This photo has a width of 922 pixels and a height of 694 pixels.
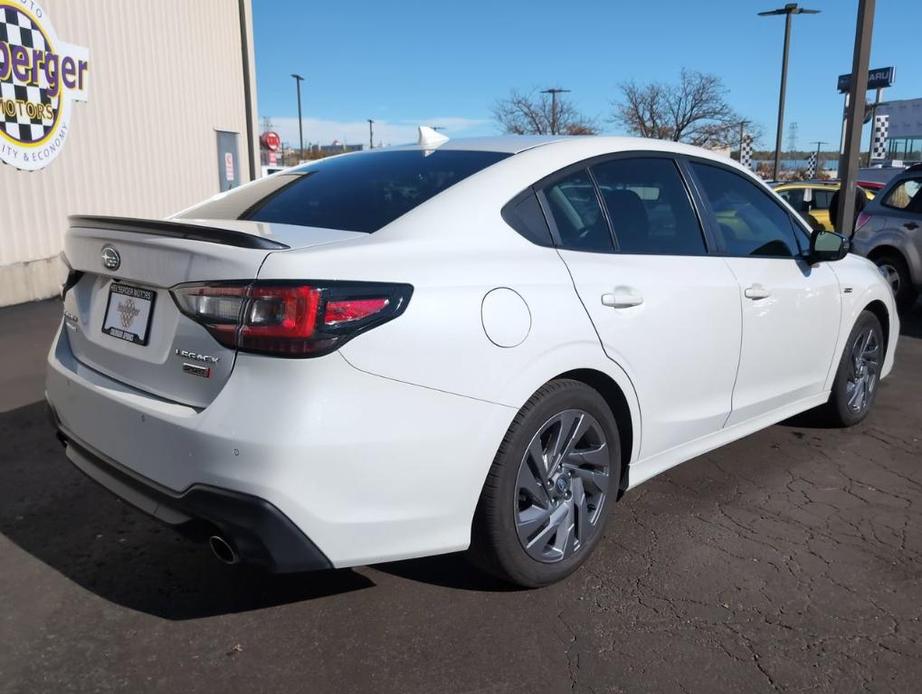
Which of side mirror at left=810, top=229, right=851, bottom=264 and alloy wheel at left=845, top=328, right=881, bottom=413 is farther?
alloy wheel at left=845, top=328, right=881, bottom=413

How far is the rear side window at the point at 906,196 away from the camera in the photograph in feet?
29.3

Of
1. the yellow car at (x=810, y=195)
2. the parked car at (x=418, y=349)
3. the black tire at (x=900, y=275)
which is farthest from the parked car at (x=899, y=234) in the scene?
the yellow car at (x=810, y=195)

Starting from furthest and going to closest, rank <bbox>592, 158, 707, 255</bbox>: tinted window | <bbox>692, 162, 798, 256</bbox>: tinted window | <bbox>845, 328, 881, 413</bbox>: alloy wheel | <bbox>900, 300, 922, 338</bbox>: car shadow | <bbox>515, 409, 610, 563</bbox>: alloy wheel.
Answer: <bbox>900, 300, 922, 338</bbox>: car shadow, <bbox>845, 328, 881, 413</bbox>: alloy wheel, <bbox>692, 162, 798, 256</bbox>: tinted window, <bbox>592, 158, 707, 255</bbox>: tinted window, <bbox>515, 409, 610, 563</bbox>: alloy wheel

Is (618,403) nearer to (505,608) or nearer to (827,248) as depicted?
(505,608)

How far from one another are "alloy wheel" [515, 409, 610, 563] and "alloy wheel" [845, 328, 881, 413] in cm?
242

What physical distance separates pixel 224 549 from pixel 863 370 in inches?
161

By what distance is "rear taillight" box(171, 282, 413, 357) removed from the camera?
2195 millimetres

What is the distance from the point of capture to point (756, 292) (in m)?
3.67

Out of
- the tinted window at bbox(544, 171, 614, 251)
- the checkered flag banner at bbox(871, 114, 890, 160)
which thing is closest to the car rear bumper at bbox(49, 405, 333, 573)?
the tinted window at bbox(544, 171, 614, 251)

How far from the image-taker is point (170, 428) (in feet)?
7.68

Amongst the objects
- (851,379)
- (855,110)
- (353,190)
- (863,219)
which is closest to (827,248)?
(851,379)

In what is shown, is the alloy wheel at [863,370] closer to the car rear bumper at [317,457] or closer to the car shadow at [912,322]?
the car rear bumper at [317,457]

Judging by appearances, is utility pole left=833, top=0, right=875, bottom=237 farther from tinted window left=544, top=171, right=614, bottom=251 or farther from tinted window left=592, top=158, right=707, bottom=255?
tinted window left=544, top=171, right=614, bottom=251

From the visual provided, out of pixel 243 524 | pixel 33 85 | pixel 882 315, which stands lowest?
pixel 243 524
